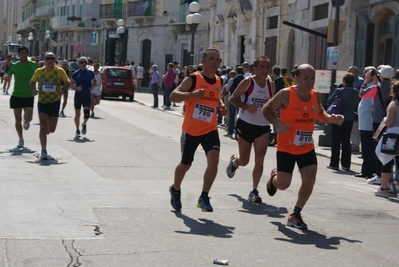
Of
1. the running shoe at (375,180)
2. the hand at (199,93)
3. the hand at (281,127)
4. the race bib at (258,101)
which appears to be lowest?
the running shoe at (375,180)

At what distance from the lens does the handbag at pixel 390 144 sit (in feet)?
36.1

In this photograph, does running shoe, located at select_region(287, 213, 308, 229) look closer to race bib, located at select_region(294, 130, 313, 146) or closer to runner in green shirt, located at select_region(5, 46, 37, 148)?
race bib, located at select_region(294, 130, 313, 146)

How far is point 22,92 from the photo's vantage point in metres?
14.4

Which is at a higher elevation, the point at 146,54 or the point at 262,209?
the point at 146,54

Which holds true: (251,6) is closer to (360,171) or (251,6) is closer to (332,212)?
(360,171)

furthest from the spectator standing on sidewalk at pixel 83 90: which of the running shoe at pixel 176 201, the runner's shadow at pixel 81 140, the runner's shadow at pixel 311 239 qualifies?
the runner's shadow at pixel 311 239

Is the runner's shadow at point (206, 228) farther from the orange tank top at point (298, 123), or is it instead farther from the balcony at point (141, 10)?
the balcony at point (141, 10)

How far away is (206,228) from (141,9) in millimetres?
47115

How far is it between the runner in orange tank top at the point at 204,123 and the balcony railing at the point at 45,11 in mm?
70495

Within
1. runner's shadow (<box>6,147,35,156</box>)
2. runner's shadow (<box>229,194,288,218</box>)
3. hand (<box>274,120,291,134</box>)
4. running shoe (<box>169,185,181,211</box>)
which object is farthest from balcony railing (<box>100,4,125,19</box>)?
hand (<box>274,120,291,134</box>)

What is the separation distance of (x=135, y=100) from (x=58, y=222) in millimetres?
29601

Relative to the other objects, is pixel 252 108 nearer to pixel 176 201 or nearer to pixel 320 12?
pixel 176 201

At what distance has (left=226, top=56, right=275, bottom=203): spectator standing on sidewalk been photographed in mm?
9711

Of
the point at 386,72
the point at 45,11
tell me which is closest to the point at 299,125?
the point at 386,72
